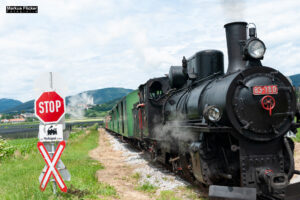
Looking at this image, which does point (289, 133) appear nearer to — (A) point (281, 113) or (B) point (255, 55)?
(A) point (281, 113)

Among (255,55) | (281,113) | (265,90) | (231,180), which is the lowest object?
(231,180)

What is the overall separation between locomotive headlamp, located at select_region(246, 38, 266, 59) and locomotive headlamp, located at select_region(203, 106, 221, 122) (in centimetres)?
124

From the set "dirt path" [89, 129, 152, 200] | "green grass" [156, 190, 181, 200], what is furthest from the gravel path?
"green grass" [156, 190, 181, 200]

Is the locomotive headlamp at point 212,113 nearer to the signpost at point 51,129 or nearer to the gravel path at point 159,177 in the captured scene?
the signpost at point 51,129

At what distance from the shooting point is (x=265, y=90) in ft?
17.5

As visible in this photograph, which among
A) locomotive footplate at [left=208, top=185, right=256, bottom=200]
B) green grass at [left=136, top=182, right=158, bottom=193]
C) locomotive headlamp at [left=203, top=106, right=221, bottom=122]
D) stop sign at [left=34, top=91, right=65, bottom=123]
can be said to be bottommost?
green grass at [left=136, top=182, right=158, bottom=193]

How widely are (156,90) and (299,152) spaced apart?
228 inches

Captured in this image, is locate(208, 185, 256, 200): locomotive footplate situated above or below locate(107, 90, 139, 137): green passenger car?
below

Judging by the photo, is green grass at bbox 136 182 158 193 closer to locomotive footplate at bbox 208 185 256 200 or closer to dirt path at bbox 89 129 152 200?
dirt path at bbox 89 129 152 200

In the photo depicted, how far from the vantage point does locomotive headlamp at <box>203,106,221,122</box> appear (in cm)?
539

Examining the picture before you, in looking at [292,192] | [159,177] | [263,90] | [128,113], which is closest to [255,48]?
[263,90]

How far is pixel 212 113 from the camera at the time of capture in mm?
5441

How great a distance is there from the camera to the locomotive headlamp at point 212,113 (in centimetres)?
539

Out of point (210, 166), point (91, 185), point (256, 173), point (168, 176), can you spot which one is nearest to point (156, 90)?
point (168, 176)
